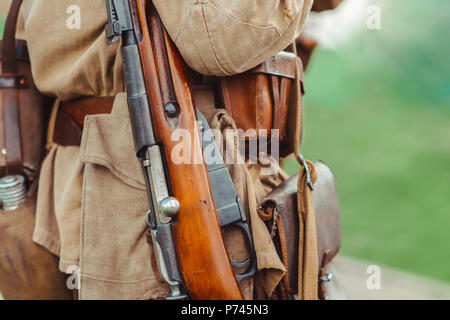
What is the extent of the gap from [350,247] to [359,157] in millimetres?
1751

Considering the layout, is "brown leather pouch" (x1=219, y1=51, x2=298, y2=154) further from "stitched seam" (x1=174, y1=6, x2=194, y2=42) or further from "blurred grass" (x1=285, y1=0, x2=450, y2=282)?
"blurred grass" (x1=285, y1=0, x2=450, y2=282)

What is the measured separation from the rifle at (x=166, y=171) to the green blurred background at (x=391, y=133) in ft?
7.56

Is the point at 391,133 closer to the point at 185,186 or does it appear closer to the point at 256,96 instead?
the point at 256,96

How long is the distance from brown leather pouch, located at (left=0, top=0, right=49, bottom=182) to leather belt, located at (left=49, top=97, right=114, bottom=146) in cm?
8

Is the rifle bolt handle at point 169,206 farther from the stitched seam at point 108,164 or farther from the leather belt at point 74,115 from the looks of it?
the leather belt at point 74,115

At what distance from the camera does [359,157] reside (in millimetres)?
4617

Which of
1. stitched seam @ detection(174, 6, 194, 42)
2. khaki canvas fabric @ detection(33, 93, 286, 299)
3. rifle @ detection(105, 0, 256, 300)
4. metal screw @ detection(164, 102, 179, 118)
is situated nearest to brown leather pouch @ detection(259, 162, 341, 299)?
khaki canvas fabric @ detection(33, 93, 286, 299)

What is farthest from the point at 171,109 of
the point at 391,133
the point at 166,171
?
the point at 391,133

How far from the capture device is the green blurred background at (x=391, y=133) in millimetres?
3215

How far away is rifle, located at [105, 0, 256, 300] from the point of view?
3.06 feet

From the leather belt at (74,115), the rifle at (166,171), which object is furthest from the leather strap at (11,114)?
the rifle at (166,171)

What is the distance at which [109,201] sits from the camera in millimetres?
1028
